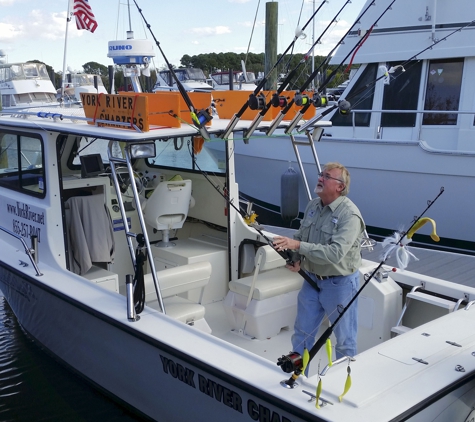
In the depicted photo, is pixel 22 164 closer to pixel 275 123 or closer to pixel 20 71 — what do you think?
pixel 275 123

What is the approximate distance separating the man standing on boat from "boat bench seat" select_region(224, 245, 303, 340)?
2.74 ft

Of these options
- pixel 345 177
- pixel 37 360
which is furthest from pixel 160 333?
pixel 37 360

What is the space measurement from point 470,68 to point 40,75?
54.5ft

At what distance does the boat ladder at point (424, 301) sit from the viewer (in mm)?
3631

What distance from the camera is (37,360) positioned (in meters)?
5.02

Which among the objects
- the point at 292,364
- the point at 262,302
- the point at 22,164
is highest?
the point at 22,164

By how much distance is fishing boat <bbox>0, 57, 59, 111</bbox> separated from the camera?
777 inches

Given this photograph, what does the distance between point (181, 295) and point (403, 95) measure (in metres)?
6.35

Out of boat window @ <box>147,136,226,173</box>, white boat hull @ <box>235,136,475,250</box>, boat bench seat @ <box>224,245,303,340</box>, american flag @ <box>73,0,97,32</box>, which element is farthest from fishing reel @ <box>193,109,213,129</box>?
white boat hull @ <box>235,136,475,250</box>

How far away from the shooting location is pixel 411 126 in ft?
30.5

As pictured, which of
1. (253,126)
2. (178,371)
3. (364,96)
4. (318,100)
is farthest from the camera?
(364,96)

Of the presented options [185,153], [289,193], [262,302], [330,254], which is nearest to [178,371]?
[330,254]

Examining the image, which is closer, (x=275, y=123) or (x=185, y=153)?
(x=275, y=123)

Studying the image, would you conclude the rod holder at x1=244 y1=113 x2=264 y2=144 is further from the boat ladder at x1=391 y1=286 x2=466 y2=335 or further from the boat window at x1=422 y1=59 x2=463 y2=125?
the boat window at x1=422 y1=59 x2=463 y2=125
